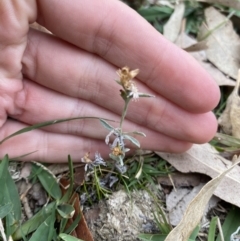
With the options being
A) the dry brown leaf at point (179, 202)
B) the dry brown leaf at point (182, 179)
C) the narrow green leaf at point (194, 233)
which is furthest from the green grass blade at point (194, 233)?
the dry brown leaf at point (182, 179)

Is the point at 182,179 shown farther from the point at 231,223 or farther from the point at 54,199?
the point at 54,199

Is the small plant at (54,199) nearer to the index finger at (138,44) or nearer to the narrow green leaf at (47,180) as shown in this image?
the narrow green leaf at (47,180)

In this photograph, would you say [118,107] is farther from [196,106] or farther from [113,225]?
[113,225]

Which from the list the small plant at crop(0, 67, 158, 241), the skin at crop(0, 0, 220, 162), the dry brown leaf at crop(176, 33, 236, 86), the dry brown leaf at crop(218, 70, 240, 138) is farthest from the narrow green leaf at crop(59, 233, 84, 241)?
the dry brown leaf at crop(176, 33, 236, 86)

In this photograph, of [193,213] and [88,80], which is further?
[88,80]

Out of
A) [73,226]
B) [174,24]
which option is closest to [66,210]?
[73,226]
